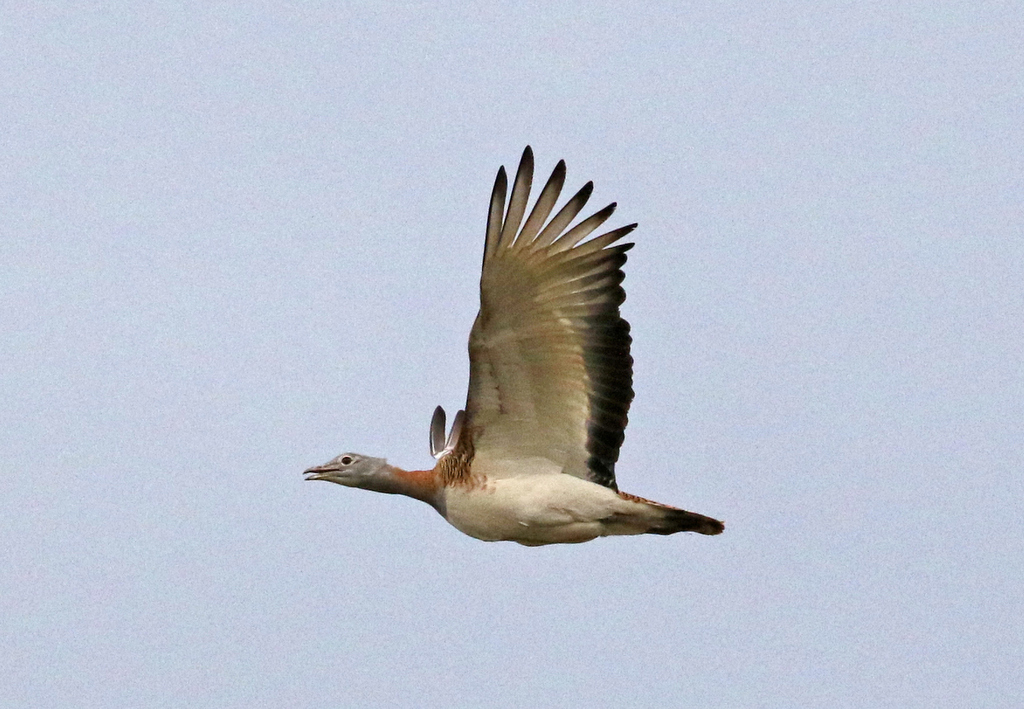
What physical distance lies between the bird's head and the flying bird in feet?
1.39

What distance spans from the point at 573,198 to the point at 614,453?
9.10 feet

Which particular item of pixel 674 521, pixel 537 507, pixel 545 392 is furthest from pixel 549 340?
pixel 674 521

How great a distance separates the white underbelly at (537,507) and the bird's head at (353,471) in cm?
123

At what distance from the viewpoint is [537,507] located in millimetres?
17062

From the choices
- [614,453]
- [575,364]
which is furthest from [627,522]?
[575,364]

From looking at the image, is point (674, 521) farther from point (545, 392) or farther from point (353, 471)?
point (353, 471)

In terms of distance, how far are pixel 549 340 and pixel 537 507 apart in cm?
180

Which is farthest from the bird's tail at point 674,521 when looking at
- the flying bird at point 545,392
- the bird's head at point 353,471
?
the bird's head at point 353,471

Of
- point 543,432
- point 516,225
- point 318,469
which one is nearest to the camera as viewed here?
point 516,225

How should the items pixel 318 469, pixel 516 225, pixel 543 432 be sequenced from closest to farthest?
pixel 516 225
pixel 543 432
pixel 318 469

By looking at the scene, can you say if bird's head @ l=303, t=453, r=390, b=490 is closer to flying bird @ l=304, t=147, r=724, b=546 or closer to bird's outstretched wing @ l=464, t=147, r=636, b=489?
flying bird @ l=304, t=147, r=724, b=546

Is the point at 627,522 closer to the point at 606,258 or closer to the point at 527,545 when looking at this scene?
the point at 527,545

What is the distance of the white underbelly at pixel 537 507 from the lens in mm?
17078

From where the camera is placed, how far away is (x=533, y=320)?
53.8 ft
